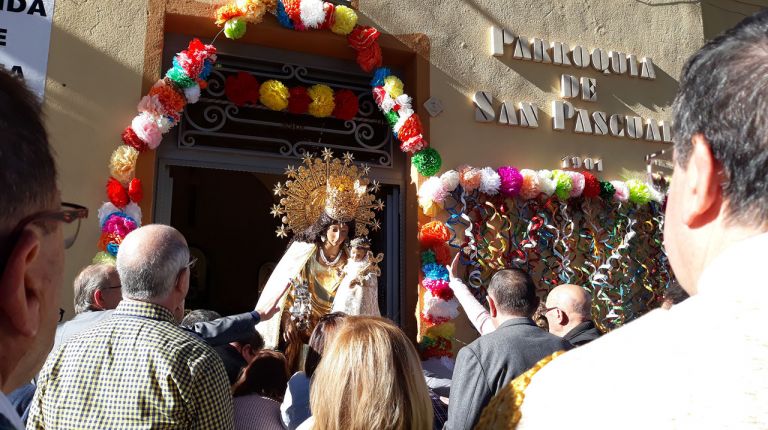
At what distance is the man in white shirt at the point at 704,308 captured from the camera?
0.87 meters

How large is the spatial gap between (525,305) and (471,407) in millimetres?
591

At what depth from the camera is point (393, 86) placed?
5906mm

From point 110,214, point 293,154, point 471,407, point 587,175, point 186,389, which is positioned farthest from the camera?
point 587,175

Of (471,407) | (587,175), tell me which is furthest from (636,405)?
(587,175)

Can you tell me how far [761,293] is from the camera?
0.88 m

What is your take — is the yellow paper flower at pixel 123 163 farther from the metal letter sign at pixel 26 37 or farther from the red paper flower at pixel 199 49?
the red paper flower at pixel 199 49

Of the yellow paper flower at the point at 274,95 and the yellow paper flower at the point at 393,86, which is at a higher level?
the yellow paper flower at the point at 393,86

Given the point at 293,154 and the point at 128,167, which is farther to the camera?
the point at 293,154

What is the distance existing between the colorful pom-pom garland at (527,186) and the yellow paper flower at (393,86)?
2.43 feet

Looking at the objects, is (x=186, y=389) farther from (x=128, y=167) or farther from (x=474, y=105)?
(x=474, y=105)

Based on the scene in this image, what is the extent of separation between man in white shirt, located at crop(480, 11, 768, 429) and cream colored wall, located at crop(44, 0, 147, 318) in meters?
4.58

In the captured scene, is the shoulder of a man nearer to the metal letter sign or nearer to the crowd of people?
the crowd of people

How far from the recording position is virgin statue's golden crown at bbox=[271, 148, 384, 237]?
Result: 5.48m

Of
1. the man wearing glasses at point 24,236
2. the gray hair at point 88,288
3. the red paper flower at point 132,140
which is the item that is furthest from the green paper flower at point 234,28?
the man wearing glasses at point 24,236
